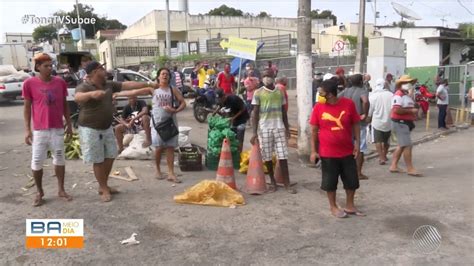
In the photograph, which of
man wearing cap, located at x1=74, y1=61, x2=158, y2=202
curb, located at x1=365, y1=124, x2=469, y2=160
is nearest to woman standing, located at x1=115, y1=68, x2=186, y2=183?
man wearing cap, located at x1=74, y1=61, x2=158, y2=202

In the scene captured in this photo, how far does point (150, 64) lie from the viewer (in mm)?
35031

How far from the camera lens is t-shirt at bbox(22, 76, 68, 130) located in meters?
5.48

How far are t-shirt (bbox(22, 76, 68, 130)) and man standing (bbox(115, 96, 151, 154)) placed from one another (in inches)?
103

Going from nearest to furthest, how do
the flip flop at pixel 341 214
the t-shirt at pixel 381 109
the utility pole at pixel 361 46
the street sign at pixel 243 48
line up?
the flip flop at pixel 341 214, the t-shirt at pixel 381 109, the street sign at pixel 243 48, the utility pole at pixel 361 46

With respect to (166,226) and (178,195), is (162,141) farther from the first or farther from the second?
(166,226)

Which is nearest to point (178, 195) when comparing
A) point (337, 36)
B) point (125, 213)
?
point (125, 213)

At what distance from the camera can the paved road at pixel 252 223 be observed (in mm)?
4242

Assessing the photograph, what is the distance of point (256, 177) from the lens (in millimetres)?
6414

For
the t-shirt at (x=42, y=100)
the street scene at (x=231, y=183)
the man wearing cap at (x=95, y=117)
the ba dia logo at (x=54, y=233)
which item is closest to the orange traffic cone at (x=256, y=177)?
the street scene at (x=231, y=183)

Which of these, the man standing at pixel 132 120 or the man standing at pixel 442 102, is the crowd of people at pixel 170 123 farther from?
the man standing at pixel 442 102

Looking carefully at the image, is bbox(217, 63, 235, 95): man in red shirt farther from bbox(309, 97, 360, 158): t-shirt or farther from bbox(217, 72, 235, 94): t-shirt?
bbox(309, 97, 360, 158): t-shirt

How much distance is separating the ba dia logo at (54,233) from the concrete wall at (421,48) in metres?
23.6

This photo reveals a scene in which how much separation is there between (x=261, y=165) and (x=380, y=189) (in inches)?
72.8

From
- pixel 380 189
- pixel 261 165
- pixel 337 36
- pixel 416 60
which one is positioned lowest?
pixel 380 189
